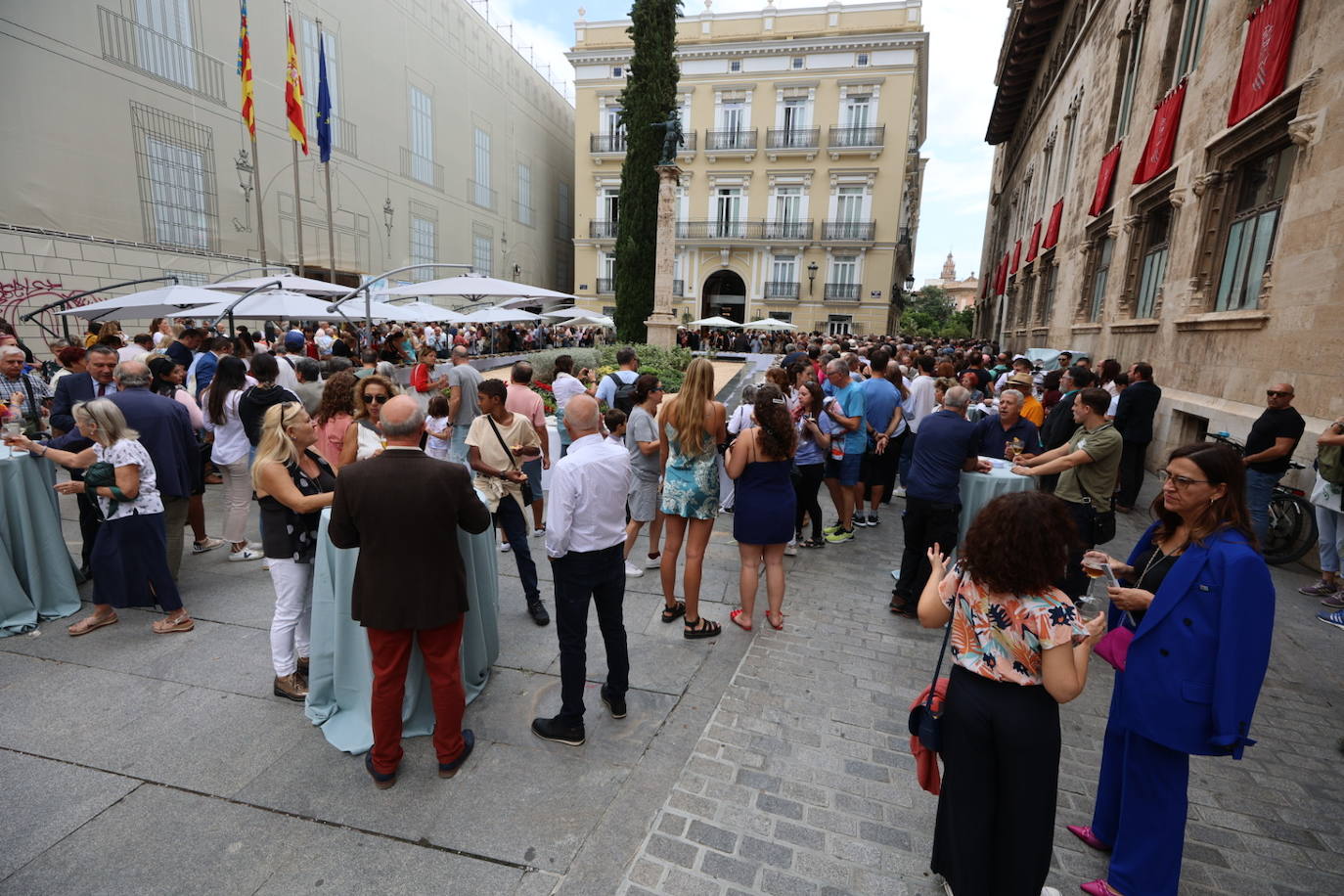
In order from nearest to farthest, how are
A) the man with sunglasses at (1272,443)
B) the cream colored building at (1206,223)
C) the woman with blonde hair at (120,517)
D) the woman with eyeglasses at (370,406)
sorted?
the woman with blonde hair at (120,517) → the woman with eyeglasses at (370,406) → the man with sunglasses at (1272,443) → the cream colored building at (1206,223)

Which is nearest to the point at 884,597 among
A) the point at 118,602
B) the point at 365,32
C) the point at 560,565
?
the point at 560,565

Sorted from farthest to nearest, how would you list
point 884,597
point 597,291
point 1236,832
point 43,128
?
point 597,291
point 43,128
point 884,597
point 1236,832

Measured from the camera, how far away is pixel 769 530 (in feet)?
14.3

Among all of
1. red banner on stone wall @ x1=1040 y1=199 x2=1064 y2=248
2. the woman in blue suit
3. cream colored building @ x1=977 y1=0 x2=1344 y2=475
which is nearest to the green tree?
cream colored building @ x1=977 y1=0 x2=1344 y2=475

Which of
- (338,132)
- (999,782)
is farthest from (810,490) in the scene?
(338,132)

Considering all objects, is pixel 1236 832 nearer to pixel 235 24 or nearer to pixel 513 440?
pixel 513 440

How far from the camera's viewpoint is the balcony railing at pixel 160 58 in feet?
46.6

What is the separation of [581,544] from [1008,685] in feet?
6.47

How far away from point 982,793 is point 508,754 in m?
2.26

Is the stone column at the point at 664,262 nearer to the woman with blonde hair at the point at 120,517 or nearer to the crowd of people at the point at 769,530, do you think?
the crowd of people at the point at 769,530

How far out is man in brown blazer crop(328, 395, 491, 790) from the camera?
2691 mm

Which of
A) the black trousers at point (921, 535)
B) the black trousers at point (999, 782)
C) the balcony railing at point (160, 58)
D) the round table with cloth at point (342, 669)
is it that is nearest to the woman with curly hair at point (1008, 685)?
the black trousers at point (999, 782)

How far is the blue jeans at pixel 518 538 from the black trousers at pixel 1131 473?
749 centimetres

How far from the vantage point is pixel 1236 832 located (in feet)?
9.25
